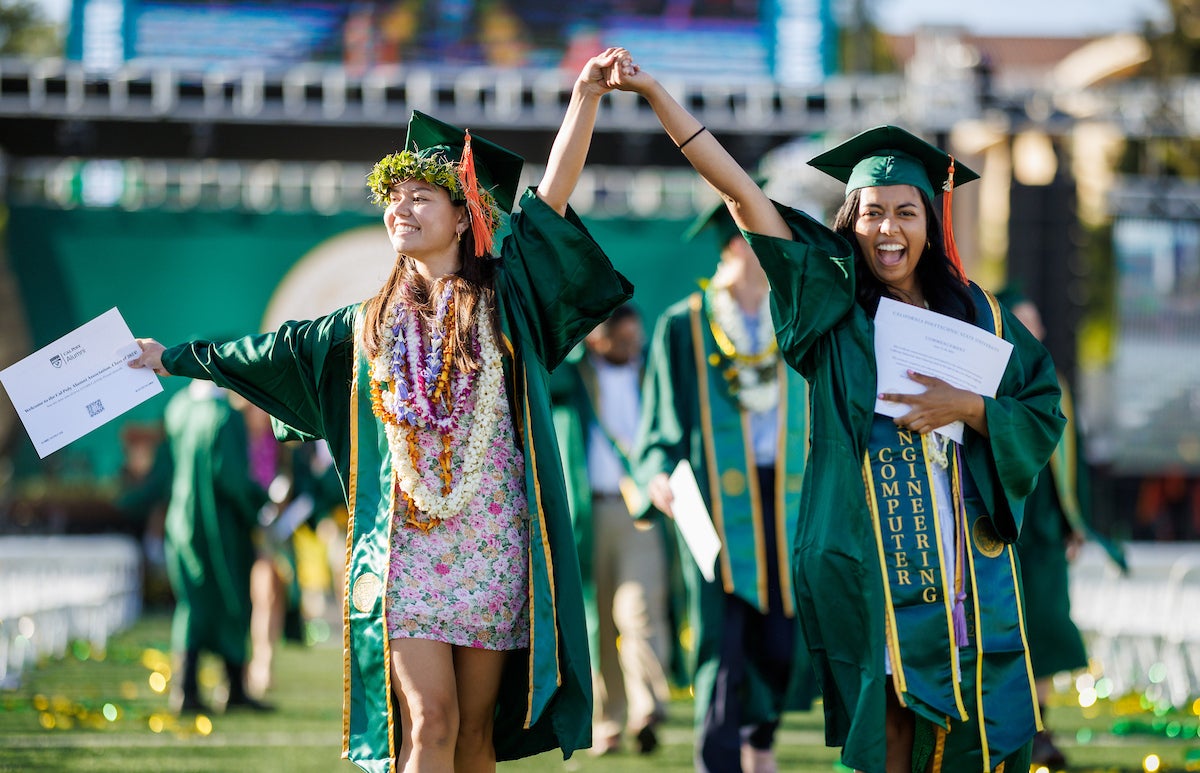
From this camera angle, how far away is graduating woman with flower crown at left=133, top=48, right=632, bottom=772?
4176 millimetres

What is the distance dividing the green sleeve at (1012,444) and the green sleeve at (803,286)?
47cm

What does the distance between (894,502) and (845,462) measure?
17cm

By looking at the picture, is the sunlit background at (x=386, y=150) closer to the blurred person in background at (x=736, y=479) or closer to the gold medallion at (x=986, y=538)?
the blurred person in background at (x=736, y=479)

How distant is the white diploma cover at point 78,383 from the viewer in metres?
4.44

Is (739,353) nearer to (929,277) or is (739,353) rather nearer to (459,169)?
(929,277)

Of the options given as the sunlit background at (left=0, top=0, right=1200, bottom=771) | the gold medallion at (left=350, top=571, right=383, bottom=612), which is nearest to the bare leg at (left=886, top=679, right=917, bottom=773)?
the gold medallion at (left=350, top=571, right=383, bottom=612)

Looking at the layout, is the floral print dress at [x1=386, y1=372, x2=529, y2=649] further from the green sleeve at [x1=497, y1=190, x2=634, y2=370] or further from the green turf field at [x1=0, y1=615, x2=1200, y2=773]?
the green turf field at [x1=0, y1=615, x2=1200, y2=773]

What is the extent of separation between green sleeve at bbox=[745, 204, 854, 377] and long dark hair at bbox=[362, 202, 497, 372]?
0.72m

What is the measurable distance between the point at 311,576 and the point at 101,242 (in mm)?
4227

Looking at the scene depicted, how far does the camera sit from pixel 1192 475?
63.0 feet

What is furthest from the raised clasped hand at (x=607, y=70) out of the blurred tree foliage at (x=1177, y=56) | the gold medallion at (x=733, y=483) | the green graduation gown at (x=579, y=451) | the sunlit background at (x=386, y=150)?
the blurred tree foliage at (x=1177, y=56)

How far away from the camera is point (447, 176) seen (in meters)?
4.32

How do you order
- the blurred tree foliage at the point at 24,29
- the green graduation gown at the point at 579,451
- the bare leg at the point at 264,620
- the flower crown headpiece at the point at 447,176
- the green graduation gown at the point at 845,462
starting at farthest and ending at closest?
the blurred tree foliage at the point at 24,29, the bare leg at the point at 264,620, the green graduation gown at the point at 579,451, the flower crown headpiece at the point at 447,176, the green graduation gown at the point at 845,462

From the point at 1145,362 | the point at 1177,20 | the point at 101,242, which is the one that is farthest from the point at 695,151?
the point at 1177,20
